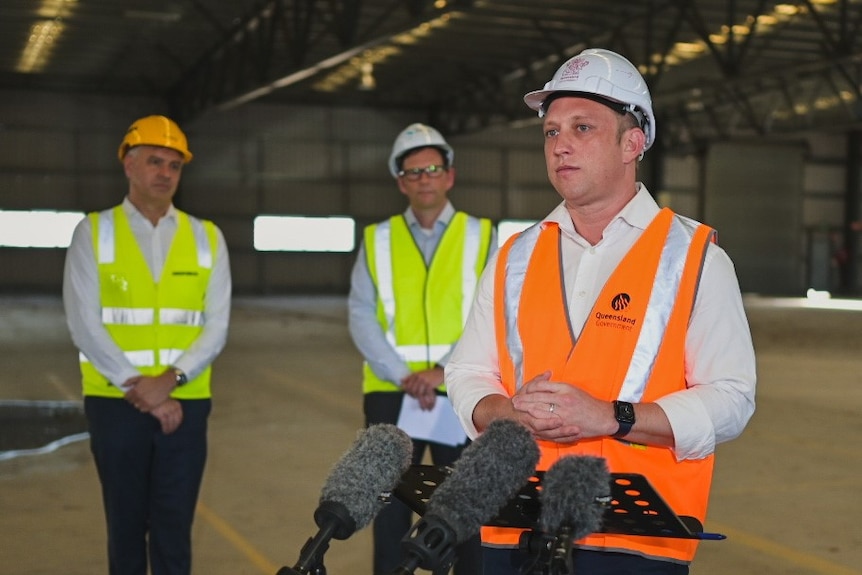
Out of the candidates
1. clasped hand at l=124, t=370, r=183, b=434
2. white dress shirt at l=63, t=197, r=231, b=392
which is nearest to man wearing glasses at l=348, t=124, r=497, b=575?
white dress shirt at l=63, t=197, r=231, b=392

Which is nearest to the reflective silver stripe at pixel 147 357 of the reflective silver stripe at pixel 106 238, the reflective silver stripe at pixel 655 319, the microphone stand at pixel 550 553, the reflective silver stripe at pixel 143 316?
the reflective silver stripe at pixel 143 316

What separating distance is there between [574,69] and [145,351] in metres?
2.49

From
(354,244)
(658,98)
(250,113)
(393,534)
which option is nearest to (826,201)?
(658,98)

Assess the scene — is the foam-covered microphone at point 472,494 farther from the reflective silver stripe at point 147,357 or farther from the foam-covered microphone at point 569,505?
the reflective silver stripe at point 147,357

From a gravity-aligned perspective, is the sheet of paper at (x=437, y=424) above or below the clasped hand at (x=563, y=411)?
below

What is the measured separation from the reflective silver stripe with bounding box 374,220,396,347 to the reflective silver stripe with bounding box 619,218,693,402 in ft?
7.72

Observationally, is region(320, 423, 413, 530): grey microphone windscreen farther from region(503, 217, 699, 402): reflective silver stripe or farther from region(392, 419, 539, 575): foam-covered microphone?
region(503, 217, 699, 402): reflective silver stripe

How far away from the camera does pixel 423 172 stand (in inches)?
176

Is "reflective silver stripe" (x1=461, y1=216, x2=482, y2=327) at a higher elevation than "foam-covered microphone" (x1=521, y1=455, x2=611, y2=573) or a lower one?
higher

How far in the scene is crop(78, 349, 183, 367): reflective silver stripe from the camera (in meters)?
4.15

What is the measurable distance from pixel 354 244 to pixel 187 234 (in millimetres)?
28121

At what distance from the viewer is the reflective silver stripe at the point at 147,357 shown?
13.6 feet

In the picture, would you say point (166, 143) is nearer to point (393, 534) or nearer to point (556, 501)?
point (393, 534)

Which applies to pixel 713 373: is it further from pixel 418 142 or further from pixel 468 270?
pixel 418 142
